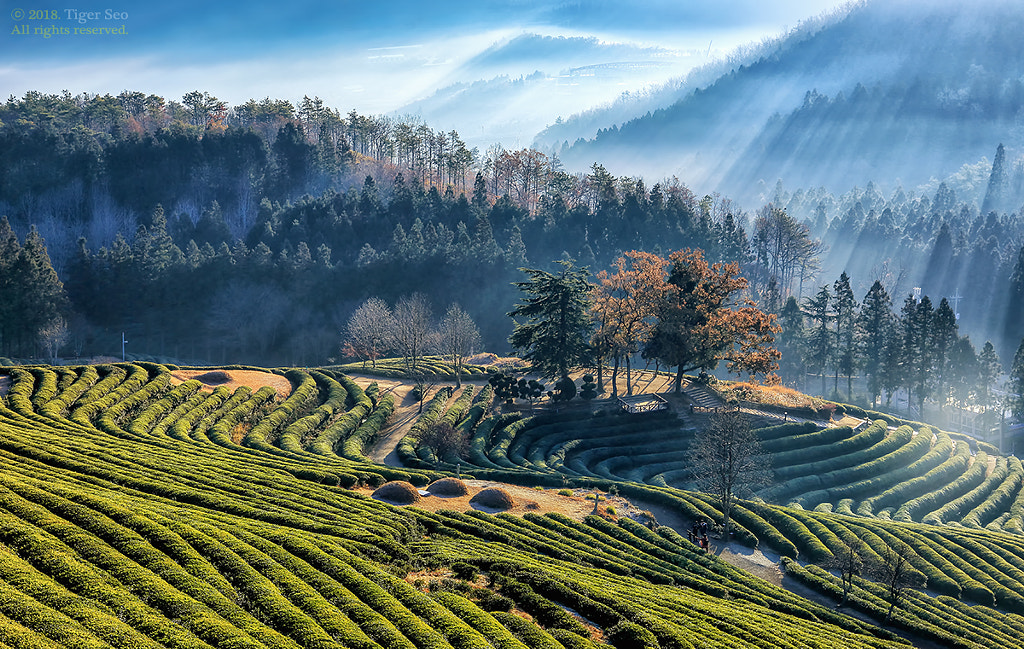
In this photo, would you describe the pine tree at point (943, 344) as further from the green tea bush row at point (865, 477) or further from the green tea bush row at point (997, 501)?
the green tea bush row at point (865, 477)

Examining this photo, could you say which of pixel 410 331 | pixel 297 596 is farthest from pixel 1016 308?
pixel 297 596

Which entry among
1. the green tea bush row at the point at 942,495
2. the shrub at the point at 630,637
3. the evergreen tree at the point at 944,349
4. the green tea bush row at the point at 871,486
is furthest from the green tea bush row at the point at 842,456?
the shrub at the point at 630,637

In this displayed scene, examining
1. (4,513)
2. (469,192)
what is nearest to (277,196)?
(469,192)

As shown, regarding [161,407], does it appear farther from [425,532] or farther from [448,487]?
[425,532]

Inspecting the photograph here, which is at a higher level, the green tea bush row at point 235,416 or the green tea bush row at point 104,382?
the green tea bush row at point 104,382

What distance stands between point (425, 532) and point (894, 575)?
2266cm

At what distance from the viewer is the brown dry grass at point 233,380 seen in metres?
66.2

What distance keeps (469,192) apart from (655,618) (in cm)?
14821

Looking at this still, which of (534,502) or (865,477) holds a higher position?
(534,502)

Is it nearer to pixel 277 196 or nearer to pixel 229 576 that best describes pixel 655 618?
pixel 229 576

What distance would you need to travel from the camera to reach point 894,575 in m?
36.8

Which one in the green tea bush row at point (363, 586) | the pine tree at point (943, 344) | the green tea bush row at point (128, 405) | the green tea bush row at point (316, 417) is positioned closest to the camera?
the green tea bush row at point (363, 586)

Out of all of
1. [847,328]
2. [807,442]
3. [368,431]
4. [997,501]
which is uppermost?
[847,328]

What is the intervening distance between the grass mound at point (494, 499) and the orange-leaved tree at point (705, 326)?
3333 centimetres
